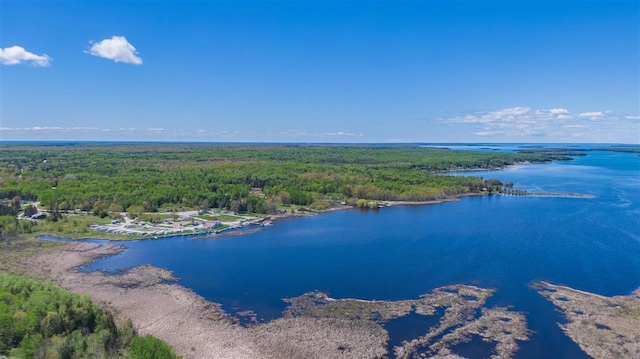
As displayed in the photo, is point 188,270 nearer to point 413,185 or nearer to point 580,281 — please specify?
point 580,281

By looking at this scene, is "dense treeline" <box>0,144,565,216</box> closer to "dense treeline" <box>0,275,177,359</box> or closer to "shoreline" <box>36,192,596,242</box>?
"shoreline" <box>36,192,596,242</box>

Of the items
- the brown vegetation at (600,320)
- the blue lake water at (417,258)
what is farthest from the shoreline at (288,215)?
the brown vegetation at (600,320)

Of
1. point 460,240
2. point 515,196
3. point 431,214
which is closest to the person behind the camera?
point 460,240

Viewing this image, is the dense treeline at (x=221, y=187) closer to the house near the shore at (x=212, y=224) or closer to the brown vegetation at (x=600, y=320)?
the house near the shore at (x=212, y=224)

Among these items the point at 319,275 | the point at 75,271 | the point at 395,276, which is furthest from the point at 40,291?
the point at 395,276

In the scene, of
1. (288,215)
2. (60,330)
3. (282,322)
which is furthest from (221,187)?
(60,330)

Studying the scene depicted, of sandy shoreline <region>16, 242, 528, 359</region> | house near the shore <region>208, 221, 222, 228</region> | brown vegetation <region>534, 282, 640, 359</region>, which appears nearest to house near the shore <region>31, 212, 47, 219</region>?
house near the shore <region>208, 221, 222, 228</region>
